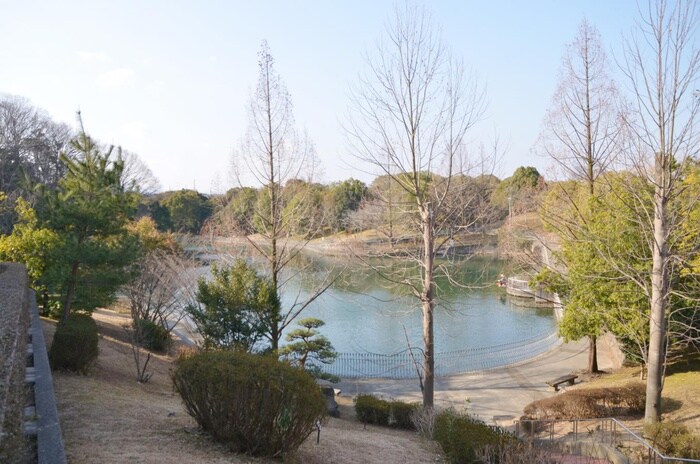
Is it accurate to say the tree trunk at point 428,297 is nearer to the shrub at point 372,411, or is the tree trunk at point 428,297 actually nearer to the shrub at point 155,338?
the shrub at point 372,411

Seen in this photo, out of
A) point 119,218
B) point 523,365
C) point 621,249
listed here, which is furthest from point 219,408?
point 523,365

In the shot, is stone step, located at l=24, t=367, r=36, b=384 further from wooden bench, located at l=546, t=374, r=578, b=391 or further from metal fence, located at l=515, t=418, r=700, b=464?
wooden bench, located at l=546, t=374, r=578, b=391

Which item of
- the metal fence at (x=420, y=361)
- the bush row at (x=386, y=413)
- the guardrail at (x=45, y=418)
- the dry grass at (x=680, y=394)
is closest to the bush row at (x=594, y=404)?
the dry grass at (x=680, y=394)

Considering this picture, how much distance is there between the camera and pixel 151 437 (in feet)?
20.8

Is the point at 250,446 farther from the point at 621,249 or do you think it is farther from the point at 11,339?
the point at 621,249

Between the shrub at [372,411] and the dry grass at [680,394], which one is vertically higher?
the dry grass at [680,394]

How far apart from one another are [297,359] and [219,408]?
431 inches

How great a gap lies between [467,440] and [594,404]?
5.58 m

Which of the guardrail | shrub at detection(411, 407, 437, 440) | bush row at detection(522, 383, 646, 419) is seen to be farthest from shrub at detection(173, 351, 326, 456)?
bush row at detection(522, 383, 646, 419)

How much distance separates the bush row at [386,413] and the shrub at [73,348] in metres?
5.72

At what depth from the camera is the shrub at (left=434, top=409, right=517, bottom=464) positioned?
7.53 metres

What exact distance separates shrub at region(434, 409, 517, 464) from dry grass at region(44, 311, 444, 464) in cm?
31

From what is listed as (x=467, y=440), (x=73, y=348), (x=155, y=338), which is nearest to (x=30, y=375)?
(x=73, y=348)

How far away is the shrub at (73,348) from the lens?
10.2 metres
